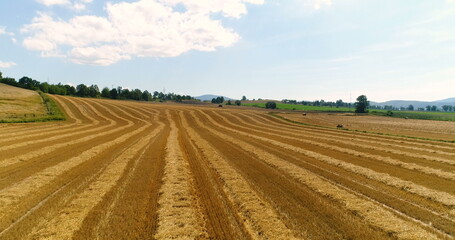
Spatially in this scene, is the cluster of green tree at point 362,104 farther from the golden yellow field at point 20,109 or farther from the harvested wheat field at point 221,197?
the golden yellow field at point 20,109

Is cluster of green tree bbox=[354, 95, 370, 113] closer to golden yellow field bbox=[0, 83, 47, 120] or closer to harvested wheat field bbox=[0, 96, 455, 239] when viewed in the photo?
harvested wheat field bbox=[0, 96, 455, 239]

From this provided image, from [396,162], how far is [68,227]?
21.8m

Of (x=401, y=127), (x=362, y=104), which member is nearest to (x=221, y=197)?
(x=401, y=127)

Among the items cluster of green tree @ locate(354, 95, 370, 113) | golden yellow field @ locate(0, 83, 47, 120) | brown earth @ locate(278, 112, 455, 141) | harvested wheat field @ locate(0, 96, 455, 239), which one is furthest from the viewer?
cluster of green tree @ locate(354, 95, 370, 113)

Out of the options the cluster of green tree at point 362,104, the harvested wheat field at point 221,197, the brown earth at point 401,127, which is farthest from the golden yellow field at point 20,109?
the cluster of green tree at point 362,104

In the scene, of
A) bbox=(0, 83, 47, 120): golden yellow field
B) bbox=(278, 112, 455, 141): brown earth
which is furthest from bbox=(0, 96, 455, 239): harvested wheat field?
bbox=(0, 83, 47, 120): golden yellow field

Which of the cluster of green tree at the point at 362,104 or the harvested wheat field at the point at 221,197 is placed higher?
the cluster of green tree at the point at 362,104

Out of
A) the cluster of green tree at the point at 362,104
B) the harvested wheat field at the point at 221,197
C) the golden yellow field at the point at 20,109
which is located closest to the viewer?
the harvested wheat field at the point at 221,197

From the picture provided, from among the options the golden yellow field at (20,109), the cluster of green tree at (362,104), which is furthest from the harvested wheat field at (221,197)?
the cluster of green tree at (362,104)

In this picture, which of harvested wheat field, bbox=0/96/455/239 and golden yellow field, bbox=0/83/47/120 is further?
golden yellow field, bbox=0/83/47/120

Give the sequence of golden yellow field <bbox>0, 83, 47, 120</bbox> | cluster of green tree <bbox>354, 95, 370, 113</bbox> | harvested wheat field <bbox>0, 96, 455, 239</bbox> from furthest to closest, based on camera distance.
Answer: cluster of green tree <bbox>354, 95, 370, 113</bbox>, golden yellow field <bbox>0, 83, 47, 120</bbox>, harvested wheat field <bbox>0, 96, 455, 239</bbox>

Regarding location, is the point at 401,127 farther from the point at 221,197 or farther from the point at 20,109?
the point at 20,109

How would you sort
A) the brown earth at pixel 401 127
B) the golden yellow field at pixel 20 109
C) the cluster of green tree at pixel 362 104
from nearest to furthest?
the brown earth at pixel 401 127 → the golden yellow field at pixel 20 109 → the cluster of green tree at pixel 362 104

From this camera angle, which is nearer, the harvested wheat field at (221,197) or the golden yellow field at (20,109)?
the harvested wheat field at (221,197)
